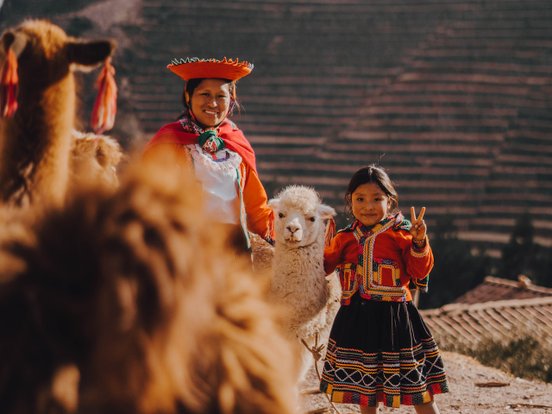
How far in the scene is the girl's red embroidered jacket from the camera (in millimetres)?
3348

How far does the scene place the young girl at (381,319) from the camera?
324 cm

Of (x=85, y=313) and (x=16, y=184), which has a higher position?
(x=16, y=184)

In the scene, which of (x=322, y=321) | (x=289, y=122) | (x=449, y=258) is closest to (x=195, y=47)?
(x=289, y=122)

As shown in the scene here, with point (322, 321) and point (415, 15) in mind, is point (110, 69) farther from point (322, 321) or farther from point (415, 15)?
point (415, 15)

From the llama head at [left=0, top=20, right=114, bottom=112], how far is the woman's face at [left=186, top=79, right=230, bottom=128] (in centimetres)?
108

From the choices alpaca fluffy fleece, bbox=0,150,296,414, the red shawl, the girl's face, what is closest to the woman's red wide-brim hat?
the red shawl

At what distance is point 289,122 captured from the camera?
2428cm

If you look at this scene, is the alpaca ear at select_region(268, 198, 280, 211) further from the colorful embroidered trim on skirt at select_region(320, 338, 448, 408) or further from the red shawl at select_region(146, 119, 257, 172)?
the colorful embroidered trim on skirt at select_region(320, 338, 448, 408)

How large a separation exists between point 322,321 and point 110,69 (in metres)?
1.84

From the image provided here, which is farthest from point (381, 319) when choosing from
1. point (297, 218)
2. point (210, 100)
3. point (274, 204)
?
point (210, 100)

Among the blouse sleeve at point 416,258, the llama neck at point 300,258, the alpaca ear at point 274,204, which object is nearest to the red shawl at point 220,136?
the alpaca ear at point 274,204

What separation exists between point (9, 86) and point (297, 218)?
1.79 meters

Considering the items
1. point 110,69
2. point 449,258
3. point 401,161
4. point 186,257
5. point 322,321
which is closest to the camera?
point 186,257

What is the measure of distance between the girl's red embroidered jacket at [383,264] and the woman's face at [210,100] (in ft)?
2.64
